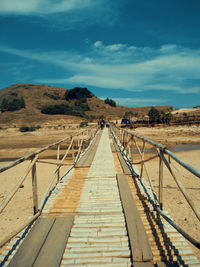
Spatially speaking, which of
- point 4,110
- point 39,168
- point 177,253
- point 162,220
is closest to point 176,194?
point 162,220

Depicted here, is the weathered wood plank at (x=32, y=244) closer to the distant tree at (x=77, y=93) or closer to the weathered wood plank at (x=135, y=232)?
the weathered wood plank at (x=135, y=232)

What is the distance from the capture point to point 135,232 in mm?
2896

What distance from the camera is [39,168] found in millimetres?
11008

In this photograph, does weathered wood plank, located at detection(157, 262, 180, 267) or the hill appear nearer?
weathered wood plank, located at detection(157, 262, 180, 267)

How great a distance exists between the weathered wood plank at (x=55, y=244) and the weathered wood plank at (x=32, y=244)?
73 millimetres

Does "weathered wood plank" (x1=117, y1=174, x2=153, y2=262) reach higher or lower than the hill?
lower

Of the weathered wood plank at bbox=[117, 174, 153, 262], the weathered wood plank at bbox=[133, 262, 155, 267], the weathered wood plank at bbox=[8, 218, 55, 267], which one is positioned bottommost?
the weathered wood plank at bbox=[133, 262, 155, 267]

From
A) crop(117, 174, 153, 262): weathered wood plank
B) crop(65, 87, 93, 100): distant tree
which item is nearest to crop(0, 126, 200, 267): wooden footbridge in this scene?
crop(117, 174, 153, 262): weathered wood plank

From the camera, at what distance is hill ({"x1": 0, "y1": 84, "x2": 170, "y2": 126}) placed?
46966 mm

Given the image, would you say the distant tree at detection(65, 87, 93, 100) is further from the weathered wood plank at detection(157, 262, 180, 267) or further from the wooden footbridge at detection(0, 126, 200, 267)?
the weathered wood plank at detection(157, 262, 180, 267)

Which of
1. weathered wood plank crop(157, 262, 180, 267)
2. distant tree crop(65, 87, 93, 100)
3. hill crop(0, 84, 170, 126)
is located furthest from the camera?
distant tree crop(65, 87, 93, 100)

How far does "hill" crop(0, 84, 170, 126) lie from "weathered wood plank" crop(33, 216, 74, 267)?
140 feet

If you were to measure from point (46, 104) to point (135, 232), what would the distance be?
82741 mm

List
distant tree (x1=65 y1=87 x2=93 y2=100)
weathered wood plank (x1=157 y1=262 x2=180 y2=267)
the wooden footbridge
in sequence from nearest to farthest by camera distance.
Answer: weathered wood plank (x1=157 y1=262 x2=180 y2=267) → the wooden footbridge → distant tree (x1=65 y1=87 x2=93 y2=100)
